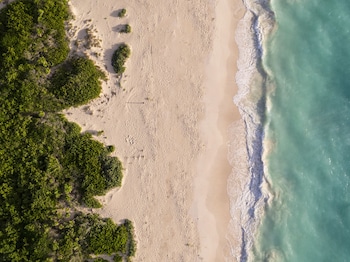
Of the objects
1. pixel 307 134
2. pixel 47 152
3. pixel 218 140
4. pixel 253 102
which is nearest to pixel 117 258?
pixel 47 152

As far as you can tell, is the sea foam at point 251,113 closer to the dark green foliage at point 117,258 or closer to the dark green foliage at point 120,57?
the dark green foliage at point 117,258

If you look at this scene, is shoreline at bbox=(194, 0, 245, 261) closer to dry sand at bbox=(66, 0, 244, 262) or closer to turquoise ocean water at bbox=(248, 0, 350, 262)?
dry sand at bbox=(66, 0, 244, 262)

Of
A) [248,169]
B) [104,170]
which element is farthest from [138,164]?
[248,169]

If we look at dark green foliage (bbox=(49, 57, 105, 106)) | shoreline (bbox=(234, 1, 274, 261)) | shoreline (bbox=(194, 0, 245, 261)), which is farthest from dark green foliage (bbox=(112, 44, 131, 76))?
shoreline (bbox=(234, 1, 274, 261))

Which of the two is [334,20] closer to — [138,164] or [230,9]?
[230,9]

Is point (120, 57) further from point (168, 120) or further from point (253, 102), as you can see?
point (253, 102)

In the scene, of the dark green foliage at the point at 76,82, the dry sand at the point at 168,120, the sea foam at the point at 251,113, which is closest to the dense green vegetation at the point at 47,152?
the dark green foliage at the point at 76,82
